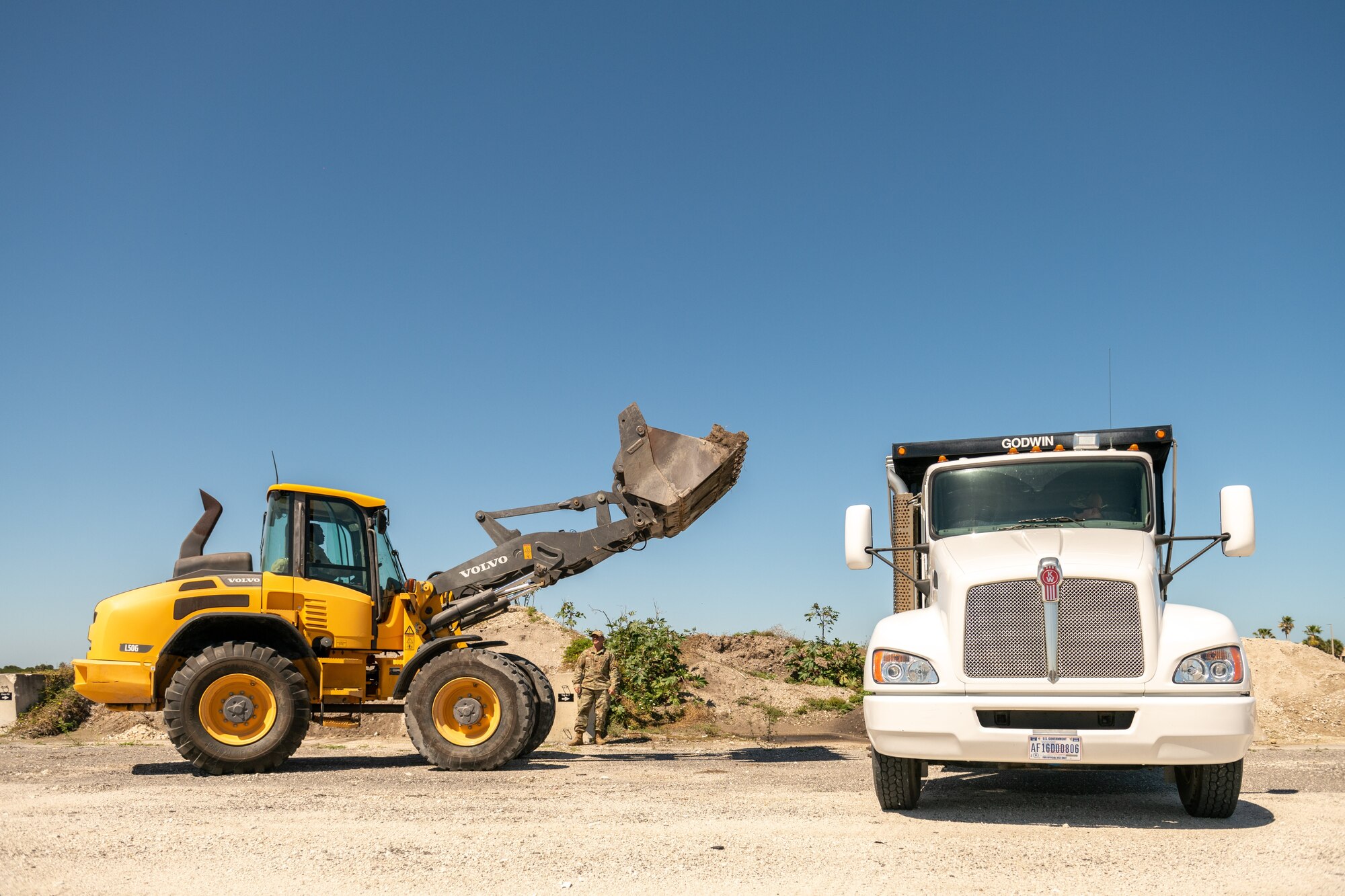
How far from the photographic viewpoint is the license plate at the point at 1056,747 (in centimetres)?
671

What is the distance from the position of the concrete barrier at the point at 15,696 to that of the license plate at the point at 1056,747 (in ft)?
60.4

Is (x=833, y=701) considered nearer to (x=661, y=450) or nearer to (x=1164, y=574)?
(x=661, y=450)

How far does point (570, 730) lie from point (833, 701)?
16.1 feet

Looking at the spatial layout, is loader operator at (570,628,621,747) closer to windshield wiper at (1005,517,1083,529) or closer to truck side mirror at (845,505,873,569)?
truck side mirror at (845,505,873,569)

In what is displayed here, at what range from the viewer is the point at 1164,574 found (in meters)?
8.01

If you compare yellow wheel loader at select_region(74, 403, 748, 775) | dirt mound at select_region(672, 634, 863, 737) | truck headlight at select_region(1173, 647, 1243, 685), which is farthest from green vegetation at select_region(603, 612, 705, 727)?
truck headlight at select_region(1173, 647, 1243, 685)

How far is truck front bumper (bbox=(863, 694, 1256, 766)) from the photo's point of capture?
664cm

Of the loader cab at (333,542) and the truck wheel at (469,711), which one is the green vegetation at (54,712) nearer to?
the loader cab at (333,542)

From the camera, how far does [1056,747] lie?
22.1ft

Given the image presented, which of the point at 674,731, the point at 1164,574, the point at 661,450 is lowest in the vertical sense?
the point at 674,731

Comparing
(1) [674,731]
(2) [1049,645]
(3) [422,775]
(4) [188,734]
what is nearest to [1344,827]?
(2) [1049,645]

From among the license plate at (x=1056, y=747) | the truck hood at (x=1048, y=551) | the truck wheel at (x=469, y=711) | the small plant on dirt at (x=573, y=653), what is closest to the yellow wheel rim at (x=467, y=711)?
the truck wheel at (x=469, y=711)

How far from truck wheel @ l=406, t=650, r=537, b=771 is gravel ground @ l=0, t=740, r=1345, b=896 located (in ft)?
1.24

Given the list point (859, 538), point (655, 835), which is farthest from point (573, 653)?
point (655, 835)
